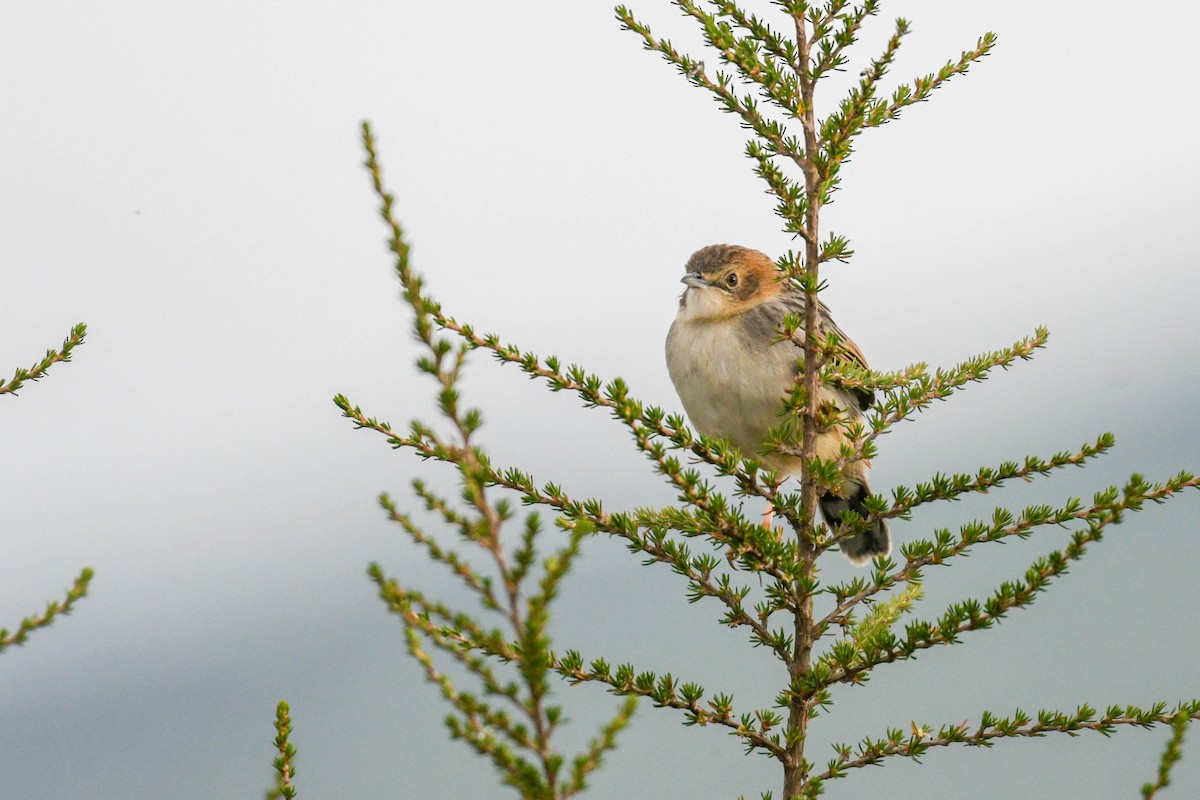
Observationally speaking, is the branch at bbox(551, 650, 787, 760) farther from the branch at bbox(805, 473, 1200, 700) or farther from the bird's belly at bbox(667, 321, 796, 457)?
the bird's belly at bbox(667, 321, 796, 457)

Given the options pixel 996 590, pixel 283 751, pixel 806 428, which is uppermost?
pixel 806 428

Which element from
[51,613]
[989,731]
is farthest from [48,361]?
[989,731]

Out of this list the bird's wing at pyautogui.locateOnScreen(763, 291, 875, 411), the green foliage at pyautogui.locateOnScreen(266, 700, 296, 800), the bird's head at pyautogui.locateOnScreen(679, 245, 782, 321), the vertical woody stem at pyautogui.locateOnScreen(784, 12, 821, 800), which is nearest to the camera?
the green foliage at pyautogui.locateOnScreen(266, 700, 296, 800)

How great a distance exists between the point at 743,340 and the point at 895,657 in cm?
280

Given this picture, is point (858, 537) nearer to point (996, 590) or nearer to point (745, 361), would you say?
point (745, 361)

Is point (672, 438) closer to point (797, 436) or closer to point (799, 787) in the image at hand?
point (797, 436)

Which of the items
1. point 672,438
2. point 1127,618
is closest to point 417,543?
point 672,438

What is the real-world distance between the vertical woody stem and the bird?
156 cm

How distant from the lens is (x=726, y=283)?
25.1ft

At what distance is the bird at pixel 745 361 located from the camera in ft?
23.1

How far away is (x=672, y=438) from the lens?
16.4 feet

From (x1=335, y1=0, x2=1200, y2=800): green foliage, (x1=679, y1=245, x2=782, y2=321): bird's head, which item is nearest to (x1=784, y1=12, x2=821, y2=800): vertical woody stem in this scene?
(x1=335, y1=0, x2=1200, y2=800): green foliage

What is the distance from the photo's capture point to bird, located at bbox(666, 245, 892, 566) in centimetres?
705

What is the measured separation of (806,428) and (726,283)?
2637 millimetres
